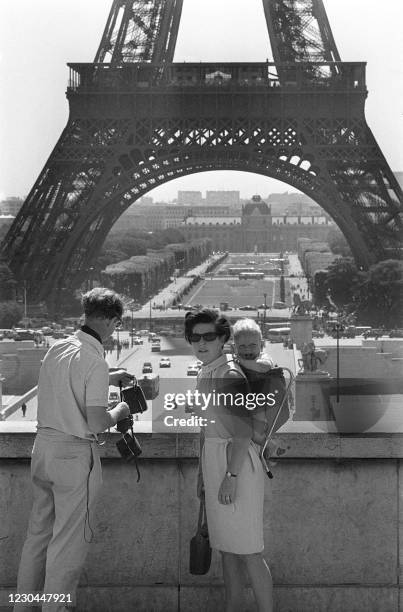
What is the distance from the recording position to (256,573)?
4.34 meters

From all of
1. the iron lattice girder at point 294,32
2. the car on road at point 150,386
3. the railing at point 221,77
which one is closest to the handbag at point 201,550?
the car on road at point 150,386

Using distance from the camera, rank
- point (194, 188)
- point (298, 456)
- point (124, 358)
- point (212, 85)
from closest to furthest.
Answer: point (298, 456) → point (124, 358) → point (194, 188) → point (212, 85)

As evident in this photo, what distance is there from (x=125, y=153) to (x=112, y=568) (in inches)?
966

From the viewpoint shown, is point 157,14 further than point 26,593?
Yes

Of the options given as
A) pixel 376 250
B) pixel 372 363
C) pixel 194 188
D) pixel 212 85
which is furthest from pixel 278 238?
pixel 376 250

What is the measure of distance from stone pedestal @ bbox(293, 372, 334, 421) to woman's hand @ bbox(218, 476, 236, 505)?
2.27 m

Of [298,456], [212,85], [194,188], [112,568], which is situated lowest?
[112,568]

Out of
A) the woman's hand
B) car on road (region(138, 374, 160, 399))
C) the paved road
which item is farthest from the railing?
the woman's hand

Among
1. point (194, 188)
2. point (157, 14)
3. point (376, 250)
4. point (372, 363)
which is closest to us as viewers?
point (372, 363)

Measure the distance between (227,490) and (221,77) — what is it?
2176 centimetres

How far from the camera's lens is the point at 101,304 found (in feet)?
14.2

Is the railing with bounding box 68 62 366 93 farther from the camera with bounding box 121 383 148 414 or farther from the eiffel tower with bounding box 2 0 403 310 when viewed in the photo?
the camera with bounding box 121 383 148 414

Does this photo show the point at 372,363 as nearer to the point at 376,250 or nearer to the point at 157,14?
the point at 157,14

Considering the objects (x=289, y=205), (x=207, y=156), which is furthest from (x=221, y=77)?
(x=289, y=205)
